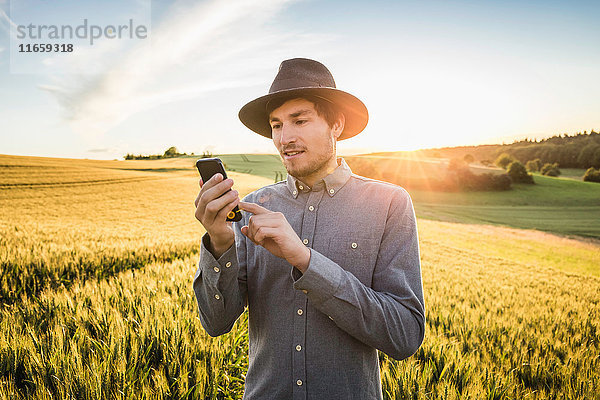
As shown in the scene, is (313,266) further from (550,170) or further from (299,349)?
(550,170)

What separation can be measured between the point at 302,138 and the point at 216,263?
0.84m

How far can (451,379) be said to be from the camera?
2750 millimetres

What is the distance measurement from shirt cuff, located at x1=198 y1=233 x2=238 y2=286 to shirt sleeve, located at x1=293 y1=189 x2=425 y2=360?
0.37 meters

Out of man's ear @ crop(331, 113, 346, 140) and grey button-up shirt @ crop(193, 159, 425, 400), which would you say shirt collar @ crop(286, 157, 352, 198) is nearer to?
grey button-up shirt @ crop(193, 159, 425, 400)

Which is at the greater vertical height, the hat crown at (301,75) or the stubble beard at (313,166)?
the hat crown at (301,75)

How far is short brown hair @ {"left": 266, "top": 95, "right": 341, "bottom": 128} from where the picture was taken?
1.96 metres

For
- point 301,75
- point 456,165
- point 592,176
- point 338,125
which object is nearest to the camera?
point 301,75

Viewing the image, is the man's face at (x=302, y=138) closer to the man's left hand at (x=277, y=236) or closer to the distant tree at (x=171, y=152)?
the man's left hand at (x=277, y=236)

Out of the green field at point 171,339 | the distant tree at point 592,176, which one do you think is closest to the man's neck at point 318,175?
the green field at point 171,339

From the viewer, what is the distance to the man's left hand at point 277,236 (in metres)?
1.31

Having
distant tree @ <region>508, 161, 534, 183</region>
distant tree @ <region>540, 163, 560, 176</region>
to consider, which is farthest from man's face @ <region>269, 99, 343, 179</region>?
distant tree @ <region>540, 163, 560, 176</region>

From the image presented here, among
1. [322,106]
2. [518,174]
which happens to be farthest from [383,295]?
[518,174]

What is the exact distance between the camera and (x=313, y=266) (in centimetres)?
137

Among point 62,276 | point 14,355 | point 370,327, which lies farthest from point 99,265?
point 370,327
